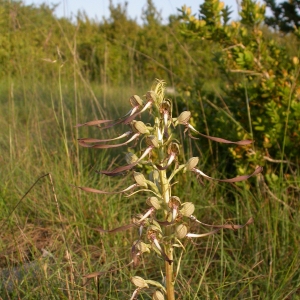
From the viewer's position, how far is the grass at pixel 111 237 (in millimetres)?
2281

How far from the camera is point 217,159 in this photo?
11.9 ft

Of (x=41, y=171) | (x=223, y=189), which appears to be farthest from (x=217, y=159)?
(x=41, y=171)

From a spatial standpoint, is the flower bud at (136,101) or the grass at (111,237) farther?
the grass at (111,237)

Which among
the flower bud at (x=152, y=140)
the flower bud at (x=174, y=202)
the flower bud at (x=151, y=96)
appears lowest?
the flower bud at (x=174, y=202)

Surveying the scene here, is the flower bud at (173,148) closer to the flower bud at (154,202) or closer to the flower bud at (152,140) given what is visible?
the flower bud at (152,140)

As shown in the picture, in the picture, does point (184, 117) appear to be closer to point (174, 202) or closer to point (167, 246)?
point (174, 202)

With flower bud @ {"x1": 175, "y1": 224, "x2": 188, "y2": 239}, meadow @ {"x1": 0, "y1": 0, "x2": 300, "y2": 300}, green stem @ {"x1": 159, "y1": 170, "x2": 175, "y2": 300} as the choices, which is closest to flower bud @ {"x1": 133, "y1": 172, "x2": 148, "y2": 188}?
green stem @ {"x1": 159, "y1": 170, "x2": 175, "y2": 300}

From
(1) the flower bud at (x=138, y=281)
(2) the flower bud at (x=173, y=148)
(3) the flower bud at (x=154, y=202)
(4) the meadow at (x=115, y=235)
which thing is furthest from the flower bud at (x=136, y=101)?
(4) the meadow at (x=115, y=235)

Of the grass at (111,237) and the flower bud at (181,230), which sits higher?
the flower bud at (181,230)

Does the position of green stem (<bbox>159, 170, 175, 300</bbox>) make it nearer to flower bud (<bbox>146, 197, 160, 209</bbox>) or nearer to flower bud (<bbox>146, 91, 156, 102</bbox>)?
flower bud (<bbox>146, 197, 160, 209</bbox>)

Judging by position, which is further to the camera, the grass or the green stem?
the grass

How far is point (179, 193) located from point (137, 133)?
6.72 feet

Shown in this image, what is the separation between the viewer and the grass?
2.28 m

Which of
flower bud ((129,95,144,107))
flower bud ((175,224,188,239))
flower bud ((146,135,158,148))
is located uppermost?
flower bud ((129,95,144,107))
